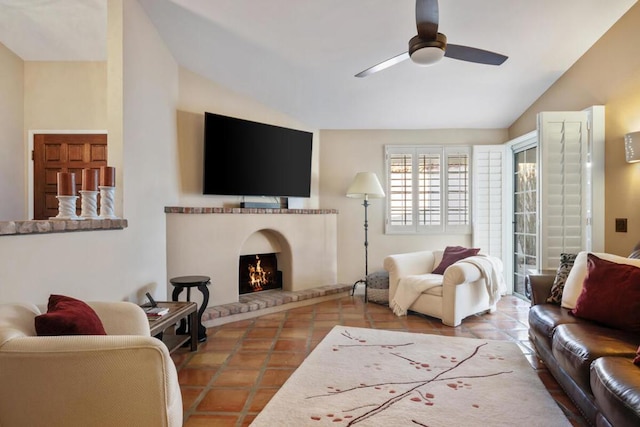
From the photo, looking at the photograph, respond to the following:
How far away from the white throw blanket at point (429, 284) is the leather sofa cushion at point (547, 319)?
125cm

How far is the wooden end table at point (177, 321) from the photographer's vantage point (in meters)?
2.69

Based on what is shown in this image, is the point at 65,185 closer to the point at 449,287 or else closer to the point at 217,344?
the point at 217,344

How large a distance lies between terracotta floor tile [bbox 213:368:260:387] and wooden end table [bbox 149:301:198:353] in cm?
46

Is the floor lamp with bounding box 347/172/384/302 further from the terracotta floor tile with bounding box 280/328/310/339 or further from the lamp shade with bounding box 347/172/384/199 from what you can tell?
the terracotta floor tile with bounding box 280/328/310/339

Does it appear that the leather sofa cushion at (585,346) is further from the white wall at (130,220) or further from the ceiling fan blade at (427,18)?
the white wall at (130,220)

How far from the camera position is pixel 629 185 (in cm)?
338

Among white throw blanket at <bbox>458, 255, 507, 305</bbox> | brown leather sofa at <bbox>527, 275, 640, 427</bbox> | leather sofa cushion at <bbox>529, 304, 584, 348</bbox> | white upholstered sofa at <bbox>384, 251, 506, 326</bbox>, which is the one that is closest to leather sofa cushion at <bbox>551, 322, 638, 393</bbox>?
brown leather sofa at <bbox>527, 275, 640, 427</bbox>

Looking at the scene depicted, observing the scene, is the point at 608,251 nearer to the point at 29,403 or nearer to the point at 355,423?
the point at 355,423

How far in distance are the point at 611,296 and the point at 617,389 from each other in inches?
37.1

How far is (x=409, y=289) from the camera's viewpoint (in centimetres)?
428

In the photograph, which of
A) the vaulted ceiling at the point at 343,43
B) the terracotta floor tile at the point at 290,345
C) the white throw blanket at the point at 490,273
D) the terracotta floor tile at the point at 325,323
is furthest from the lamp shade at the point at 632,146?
the terracotta floor tile at the point at 290,345

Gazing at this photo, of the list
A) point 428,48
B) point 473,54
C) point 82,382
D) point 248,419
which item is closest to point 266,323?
point 248,419

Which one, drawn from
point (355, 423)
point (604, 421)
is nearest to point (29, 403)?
point (355, 423)

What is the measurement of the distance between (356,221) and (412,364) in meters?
2.93
